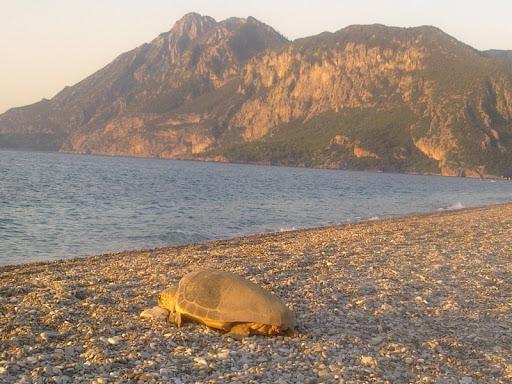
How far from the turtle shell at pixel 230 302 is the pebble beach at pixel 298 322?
0.40 meters

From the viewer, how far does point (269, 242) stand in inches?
1183

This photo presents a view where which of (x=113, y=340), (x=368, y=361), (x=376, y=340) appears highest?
(x=113, y=340)

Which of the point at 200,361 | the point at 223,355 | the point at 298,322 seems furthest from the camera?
the point at 298,322

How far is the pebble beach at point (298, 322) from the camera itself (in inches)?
385

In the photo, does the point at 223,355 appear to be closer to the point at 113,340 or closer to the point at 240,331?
the point at 240,331

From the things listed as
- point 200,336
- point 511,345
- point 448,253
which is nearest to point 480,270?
point 448,253

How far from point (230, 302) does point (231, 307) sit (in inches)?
4.8

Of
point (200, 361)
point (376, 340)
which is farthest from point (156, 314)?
point (376, 340)

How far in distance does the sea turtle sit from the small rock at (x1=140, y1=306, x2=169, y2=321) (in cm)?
25

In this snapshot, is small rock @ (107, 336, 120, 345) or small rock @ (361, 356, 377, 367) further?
small rock @ (107, 336, 120, 345)

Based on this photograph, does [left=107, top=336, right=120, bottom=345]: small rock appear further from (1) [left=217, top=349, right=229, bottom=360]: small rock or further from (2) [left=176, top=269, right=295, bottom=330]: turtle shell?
(1) [left=217, top=349, right=229, bottom=360]: small rock

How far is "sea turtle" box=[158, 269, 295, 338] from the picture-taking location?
11.8m

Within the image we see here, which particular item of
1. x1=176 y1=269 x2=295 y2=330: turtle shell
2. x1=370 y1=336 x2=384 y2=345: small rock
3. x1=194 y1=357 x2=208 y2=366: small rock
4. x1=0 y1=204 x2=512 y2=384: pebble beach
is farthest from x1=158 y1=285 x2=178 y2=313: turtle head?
x1=370 y1=336 x2=384 y2=345: small rock

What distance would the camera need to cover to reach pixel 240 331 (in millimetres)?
11828
